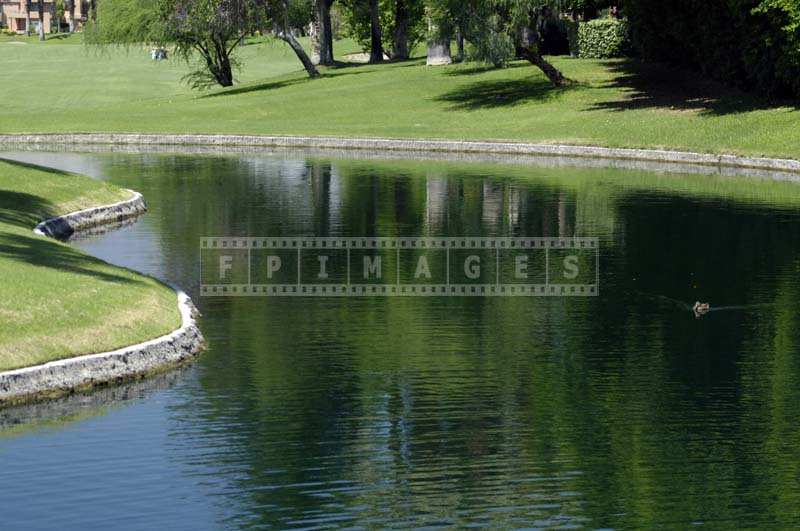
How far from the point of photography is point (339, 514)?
16234mm

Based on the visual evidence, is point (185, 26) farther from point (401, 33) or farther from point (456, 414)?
point (456, 414)

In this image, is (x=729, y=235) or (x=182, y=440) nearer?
(x=182, y=440)

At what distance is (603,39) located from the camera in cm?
8125

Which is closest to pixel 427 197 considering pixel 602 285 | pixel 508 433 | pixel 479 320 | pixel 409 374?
pixel 602 285

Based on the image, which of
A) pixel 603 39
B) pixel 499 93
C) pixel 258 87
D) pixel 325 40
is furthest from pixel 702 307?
pixel 325 40

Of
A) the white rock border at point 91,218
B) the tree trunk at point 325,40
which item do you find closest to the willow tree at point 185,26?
the tree trunk at point 325,40

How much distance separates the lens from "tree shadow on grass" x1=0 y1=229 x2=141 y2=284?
26.7 m

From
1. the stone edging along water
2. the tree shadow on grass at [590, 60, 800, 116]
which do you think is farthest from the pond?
the tree shadow on grass at [590, 60, 800, 116]

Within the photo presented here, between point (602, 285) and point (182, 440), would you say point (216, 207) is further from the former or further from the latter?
point (182, 440)

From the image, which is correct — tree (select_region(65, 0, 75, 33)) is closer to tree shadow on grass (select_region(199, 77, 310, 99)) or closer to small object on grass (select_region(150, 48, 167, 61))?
small object on grass (select_region(150, 48, 167, 61))

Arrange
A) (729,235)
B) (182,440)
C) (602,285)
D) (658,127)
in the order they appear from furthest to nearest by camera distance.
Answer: (658,127), (729,235), (602,285), (182,440)

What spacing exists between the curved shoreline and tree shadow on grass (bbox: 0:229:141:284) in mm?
32833

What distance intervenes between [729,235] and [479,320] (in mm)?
13473

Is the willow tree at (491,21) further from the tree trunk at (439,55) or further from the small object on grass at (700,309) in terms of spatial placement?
the small object on grass at (700,309)
